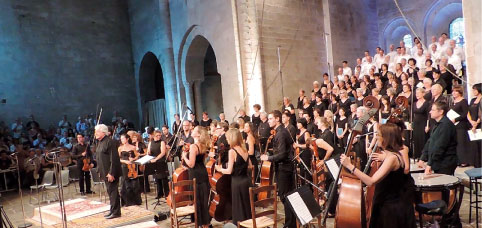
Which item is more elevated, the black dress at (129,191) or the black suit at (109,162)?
the black suit at (109,162)

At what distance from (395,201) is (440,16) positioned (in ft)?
45.6

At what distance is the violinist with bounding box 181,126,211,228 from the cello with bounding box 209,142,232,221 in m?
0.11

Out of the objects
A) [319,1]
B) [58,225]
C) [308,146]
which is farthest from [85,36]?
[308,146]

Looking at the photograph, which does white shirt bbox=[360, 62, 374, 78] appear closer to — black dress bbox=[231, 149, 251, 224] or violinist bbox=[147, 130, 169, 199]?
violinist bbox=[147, 130, 169, 199]

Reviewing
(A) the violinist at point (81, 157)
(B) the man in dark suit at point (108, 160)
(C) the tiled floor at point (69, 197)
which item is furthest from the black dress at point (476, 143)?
(A) the violinist at point (81, 157)

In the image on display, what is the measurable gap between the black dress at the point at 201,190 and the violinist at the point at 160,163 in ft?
7.62

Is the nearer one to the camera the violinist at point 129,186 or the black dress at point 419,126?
the black dress at point 419,126

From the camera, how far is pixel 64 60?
60.4 feet

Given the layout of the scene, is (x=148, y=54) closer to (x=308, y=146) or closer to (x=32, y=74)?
(x=32, y=74)

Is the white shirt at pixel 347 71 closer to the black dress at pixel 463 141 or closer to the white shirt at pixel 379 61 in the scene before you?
the white shirt at pixel 379 61

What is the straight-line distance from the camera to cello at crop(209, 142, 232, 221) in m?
5.54

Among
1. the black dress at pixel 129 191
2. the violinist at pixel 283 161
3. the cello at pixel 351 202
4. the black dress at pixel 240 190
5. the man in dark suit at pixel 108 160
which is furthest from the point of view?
the black dress at pixel 129 191

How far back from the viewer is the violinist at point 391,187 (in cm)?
322

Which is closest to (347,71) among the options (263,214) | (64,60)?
(263,214)
